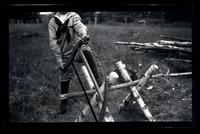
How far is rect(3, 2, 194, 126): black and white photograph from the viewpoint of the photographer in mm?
3410

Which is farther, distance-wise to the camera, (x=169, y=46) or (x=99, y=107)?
(x=169, y=46)

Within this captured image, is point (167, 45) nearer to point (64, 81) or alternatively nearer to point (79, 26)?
point (79, 26)

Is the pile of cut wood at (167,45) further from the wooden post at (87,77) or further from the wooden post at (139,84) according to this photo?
the wooden post at (87,77)

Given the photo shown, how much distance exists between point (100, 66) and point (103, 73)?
3.1 inches

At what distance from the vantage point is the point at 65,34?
3.46 meters

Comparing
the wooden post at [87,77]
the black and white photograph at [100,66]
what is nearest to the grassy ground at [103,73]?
the black and white photograph at [100,66]

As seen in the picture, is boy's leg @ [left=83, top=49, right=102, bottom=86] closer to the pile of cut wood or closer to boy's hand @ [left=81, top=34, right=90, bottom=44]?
boy's hand @ [left=81, top=34, right=90, bottom=44]

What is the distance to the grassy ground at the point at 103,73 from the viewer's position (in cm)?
342

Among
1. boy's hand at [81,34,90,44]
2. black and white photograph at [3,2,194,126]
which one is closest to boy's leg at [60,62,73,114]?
black and white photograph at [3,2,194,126]

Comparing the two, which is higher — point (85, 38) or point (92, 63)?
point (85, 38)

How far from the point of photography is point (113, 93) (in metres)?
3.42

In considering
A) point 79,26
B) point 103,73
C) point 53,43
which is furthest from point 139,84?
point 53,43
